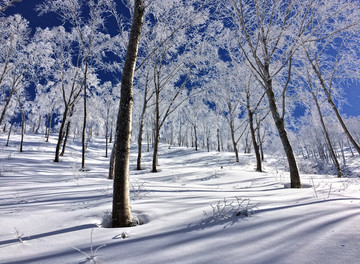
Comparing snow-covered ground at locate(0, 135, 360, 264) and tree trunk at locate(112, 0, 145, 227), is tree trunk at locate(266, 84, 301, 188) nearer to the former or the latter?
snow-covered ground at locate(0, 135, 360, 264)

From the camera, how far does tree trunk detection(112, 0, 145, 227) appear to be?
2623 millimetres

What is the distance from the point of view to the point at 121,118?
111 inches

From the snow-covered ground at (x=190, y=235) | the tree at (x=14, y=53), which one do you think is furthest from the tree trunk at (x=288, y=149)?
the tree at (x=14, y=53)

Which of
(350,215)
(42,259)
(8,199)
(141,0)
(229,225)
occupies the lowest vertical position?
(8,199)

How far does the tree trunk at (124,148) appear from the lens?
2.62 metres

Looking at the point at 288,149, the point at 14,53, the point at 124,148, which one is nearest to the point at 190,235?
the point at 124,148

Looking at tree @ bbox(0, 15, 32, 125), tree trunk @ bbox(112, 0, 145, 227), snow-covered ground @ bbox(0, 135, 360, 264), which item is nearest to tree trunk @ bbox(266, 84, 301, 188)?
snow-covered ground @ bbox(0, 135, 360, 264)

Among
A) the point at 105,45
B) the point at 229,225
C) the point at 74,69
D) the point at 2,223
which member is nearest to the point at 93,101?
the point at 74,69

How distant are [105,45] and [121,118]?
1128 centimetres

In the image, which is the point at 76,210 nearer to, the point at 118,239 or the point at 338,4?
the point at 118,239

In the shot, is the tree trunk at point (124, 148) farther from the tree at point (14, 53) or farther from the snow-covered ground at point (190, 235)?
the tree at point (14, 53)

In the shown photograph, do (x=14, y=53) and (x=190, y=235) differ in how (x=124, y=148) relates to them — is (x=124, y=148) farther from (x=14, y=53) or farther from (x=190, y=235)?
(x=14, y=53)

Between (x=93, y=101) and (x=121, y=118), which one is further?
(x=93, y=101)

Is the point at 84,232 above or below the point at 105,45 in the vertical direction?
below
